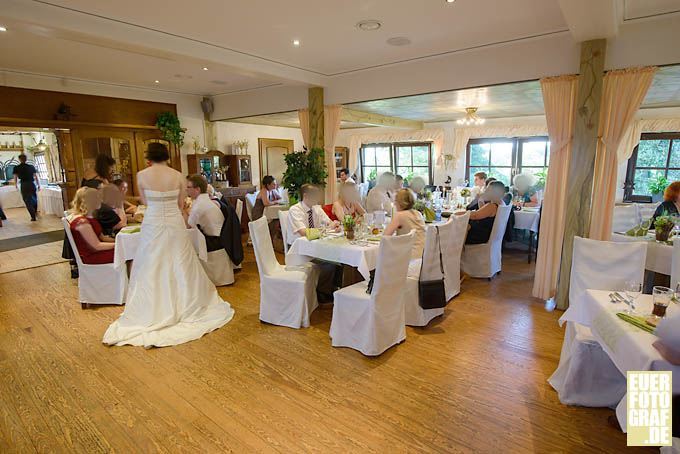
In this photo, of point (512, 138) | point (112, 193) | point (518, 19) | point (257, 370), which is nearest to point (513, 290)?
point (518, 19)

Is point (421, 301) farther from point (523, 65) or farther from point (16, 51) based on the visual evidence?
point (16, 51)

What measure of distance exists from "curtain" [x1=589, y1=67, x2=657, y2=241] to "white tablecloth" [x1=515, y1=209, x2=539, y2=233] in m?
1.92

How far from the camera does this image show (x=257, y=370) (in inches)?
113

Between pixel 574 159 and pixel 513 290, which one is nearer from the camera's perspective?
pixel 574 159

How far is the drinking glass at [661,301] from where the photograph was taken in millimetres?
1892

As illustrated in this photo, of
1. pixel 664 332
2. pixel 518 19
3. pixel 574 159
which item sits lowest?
pixel 664 332

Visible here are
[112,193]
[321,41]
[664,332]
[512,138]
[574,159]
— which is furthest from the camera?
[512,138]

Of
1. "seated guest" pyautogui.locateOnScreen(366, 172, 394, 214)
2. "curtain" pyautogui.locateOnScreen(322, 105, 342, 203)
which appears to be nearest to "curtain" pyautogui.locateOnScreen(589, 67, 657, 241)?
"seated guest" pyautogui.locateOnScreen(366, 172, 394, 214)

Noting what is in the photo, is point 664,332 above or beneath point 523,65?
beneath

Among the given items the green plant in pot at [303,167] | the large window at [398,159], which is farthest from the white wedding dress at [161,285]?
the large window at [398,159]

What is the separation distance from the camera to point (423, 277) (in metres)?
3.37

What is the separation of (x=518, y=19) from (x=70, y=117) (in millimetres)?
6589

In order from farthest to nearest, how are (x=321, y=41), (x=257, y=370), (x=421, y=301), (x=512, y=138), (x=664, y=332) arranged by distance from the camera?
1. (x=512, y=138)
2. (x=321, y=41)
3. (x=421, y=301)
4. (x=257, y=370)
5. (x=664, y=332)

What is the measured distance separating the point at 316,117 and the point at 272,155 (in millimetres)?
4316
